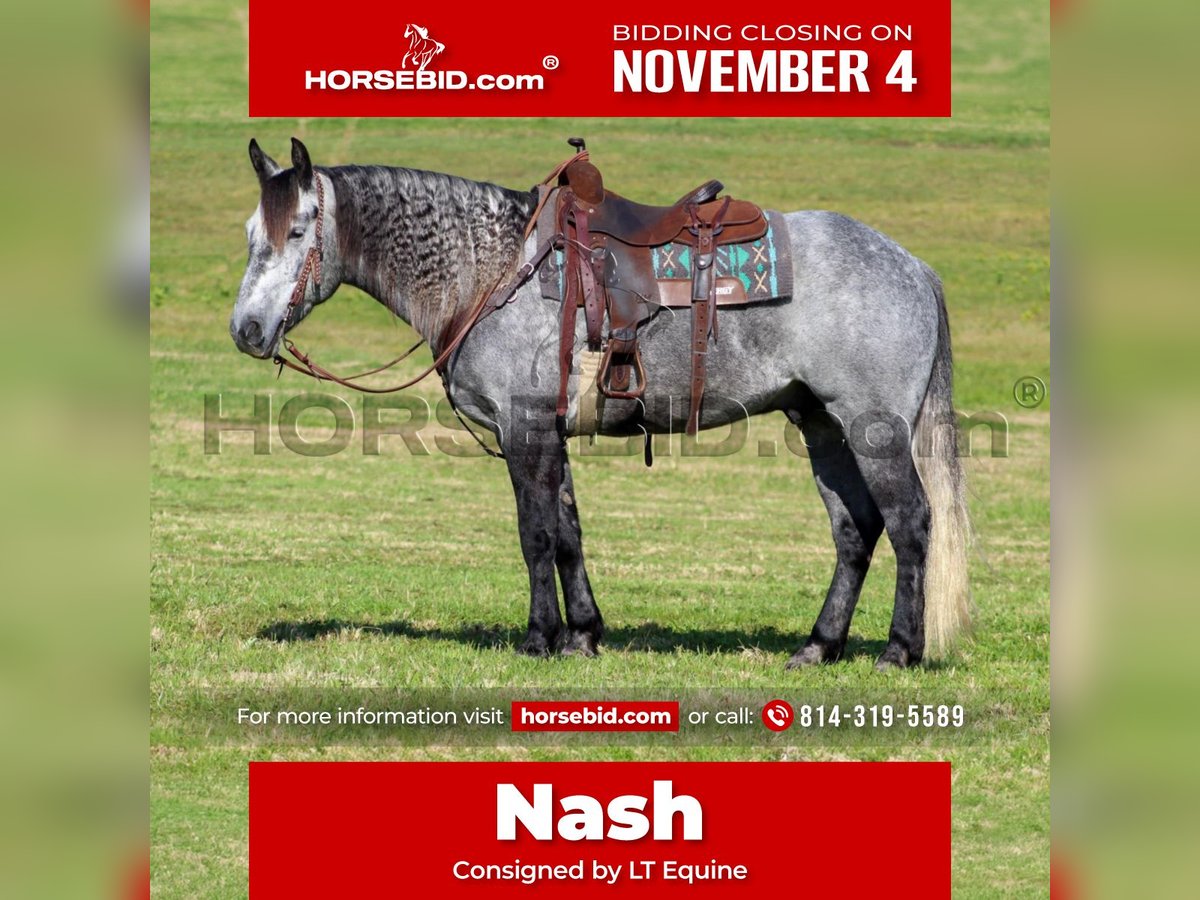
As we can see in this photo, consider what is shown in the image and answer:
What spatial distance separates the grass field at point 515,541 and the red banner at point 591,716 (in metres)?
0.20

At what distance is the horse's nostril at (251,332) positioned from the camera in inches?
317

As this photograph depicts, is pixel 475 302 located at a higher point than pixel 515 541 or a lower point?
higher

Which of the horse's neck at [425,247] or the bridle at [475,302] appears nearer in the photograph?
the bridle at [475,302]

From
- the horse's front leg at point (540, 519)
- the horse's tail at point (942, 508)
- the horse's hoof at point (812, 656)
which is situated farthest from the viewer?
the horse's hoof at point (812, 656)

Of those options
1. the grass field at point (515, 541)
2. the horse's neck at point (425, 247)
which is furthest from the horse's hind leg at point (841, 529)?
the horse's neck at point (425, 247)

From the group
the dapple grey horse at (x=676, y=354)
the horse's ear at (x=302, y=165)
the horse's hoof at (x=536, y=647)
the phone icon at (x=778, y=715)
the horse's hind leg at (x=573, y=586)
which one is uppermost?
the horse's ear at (x=302, y=165)

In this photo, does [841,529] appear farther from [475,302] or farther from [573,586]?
[475,302]

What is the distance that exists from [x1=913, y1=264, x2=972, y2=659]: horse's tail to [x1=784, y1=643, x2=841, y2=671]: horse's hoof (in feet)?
1.88

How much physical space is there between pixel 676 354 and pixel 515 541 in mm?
5917

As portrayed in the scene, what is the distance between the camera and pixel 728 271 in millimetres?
8078

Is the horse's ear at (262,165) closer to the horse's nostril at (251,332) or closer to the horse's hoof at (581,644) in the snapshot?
the horse's nostril at (251,332)

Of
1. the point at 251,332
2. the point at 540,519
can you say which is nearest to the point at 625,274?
the point at 540,519
